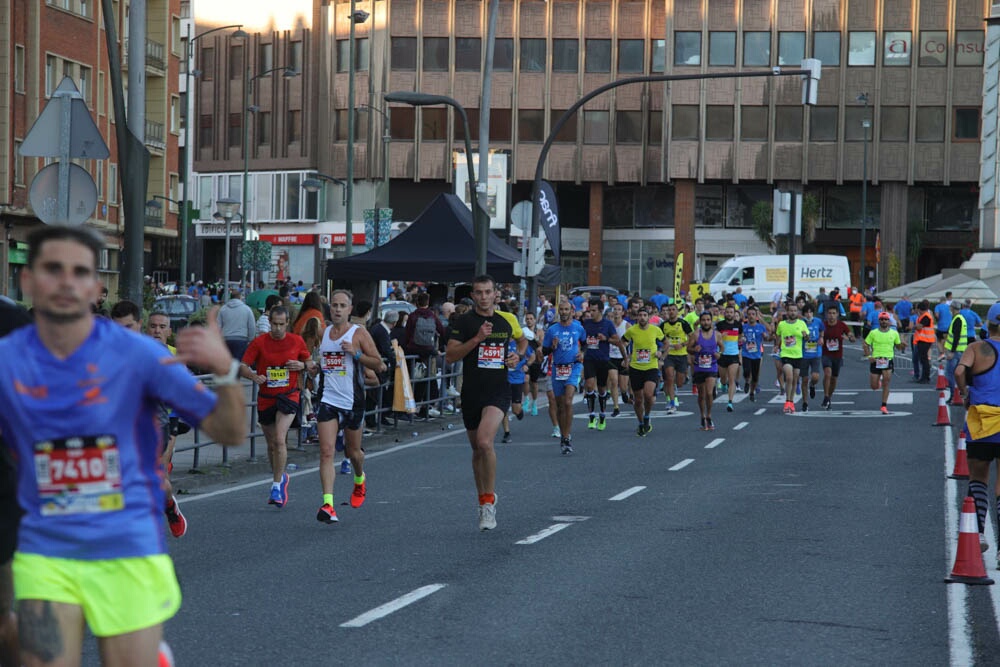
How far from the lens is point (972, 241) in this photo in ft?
249

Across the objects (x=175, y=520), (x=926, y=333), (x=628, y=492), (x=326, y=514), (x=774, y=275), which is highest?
(x=774, y=275)

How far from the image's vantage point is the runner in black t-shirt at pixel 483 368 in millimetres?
12242

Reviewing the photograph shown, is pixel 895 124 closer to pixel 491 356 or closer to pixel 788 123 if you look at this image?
pixel 788 123

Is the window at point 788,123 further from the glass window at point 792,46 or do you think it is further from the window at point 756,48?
the window at point 756,48

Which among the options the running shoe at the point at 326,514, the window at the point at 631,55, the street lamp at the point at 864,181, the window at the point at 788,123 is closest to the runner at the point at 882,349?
the running shoe at the point at 326,514

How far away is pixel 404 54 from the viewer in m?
76.8

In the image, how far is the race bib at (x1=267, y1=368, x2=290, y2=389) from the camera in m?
13.7

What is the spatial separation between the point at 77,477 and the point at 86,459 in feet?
0.17

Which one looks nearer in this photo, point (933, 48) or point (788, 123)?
point (933, 48)

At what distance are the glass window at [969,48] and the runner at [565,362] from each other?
57.3 meters

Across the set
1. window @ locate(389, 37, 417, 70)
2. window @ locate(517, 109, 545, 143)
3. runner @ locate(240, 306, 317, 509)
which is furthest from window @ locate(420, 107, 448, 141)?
runner @ locate(240, 306, 317, 509)

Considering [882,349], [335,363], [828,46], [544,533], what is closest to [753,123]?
[828,46]

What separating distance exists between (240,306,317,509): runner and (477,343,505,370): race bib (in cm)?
192

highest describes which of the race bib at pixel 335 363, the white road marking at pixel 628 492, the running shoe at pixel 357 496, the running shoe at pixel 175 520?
the race bib at pixel 335 363
